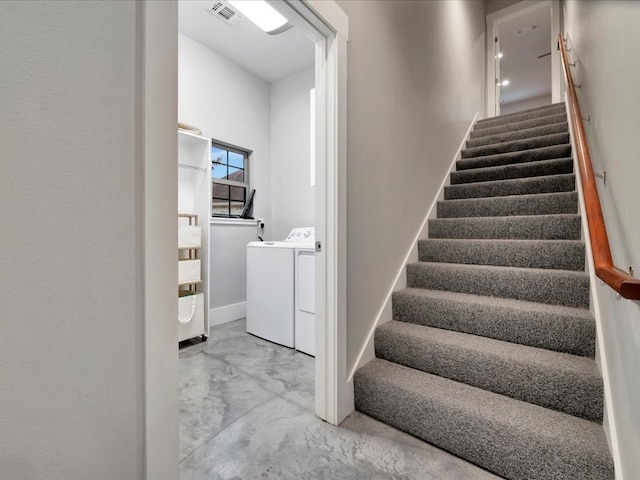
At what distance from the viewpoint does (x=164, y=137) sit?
0.82 m

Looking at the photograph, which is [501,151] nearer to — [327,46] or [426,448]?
[327,46]

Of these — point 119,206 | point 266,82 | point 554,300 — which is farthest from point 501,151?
point 119,206

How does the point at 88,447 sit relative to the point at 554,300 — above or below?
below

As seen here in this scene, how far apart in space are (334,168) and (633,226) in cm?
112

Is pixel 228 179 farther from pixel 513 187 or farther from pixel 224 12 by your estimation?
pixel 513 187

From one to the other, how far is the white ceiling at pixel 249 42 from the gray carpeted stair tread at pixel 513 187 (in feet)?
6.79

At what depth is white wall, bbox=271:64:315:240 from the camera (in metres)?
3.57

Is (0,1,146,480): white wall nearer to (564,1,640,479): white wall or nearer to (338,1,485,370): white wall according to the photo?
(338,1,485,370): white wall

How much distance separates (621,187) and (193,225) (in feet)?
9.52

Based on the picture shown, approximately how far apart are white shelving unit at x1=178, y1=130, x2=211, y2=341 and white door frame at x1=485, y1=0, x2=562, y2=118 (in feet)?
14.3

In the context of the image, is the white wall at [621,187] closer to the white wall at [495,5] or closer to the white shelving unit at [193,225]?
the white shelving unit at [193,225]

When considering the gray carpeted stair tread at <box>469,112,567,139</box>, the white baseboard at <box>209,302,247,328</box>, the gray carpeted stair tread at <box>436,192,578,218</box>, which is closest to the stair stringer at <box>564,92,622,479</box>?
the gray carpeted stair tread at <box>436,192,578,218</box>

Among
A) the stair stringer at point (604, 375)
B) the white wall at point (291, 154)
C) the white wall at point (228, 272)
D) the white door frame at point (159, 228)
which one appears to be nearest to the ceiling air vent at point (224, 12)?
the white wall at point (291, 154)

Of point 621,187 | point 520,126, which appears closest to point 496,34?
point 520,126
